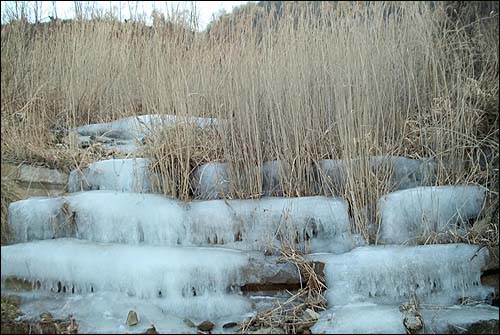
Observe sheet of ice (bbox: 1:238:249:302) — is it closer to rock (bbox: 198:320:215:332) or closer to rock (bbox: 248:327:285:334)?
rock (bbox: 198:320:215:332)

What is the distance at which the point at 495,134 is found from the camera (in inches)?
114

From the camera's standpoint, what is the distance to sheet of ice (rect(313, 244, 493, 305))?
241cm

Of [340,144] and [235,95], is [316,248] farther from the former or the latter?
[235,95]

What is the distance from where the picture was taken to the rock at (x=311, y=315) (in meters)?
2.25

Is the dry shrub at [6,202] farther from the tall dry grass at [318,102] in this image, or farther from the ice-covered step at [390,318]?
the ice-covered step at [390,318]

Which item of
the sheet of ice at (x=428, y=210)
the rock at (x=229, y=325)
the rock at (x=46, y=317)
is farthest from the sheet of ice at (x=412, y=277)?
the rock at (x=46, y=317)

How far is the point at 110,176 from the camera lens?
312 centimetres

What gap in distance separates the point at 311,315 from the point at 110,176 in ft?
5.07

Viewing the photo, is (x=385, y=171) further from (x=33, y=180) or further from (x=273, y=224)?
(x=33, y=180)

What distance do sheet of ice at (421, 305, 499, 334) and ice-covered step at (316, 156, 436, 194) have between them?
31.4 inches

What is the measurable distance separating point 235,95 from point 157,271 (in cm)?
126

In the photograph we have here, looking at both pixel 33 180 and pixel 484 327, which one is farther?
pixel 33 180

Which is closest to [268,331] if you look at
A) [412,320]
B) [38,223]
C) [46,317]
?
[412,320]

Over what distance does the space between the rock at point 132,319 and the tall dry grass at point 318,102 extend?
93 cm
